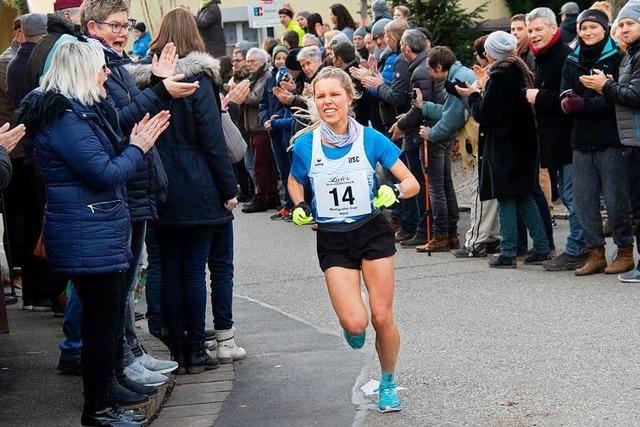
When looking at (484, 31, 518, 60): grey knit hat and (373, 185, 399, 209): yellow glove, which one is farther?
(484, 31, 518, 60): grey knit hat

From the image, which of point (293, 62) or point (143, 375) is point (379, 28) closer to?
point (293, 62)

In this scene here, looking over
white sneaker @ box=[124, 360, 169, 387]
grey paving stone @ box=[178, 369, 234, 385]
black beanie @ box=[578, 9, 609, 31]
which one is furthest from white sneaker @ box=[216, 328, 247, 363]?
black beanie @ box=[578, 9, 609, 31]

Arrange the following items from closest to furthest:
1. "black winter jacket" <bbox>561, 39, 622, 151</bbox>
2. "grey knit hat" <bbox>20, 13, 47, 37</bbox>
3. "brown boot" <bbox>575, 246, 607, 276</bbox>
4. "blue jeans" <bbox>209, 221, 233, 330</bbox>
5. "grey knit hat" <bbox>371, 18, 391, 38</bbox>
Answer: "blue jeans" <bbox>209, 221, 233, 330</bbox> < "grey knit hat" <bbox>20, 13, 47, 37</bbox> < "black winter jacket" <bbox>561, 39, 622, 151</bbox> < "brown boot" <bbox>575, 246, 607, 276</bbox> < "grey knit hat" <bbox>371, 18, 391, 38</bbox>

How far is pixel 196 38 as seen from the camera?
8.09 meters

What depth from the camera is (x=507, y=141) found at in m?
11.7

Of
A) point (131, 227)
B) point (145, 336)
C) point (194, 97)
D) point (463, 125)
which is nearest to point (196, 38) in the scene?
point (194, 97)

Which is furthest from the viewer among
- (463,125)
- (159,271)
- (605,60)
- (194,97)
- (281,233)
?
(281,233)

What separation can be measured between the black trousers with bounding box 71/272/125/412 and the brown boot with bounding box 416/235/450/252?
675 centimetres

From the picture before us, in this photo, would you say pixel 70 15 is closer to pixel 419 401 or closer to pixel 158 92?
pixel 158 92

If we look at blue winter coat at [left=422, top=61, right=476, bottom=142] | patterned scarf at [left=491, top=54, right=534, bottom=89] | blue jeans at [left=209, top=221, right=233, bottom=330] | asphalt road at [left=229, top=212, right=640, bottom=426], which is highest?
patterned scarf at [left=491, top=54, right=534, bottom=89]

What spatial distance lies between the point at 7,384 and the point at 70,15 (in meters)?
2.31

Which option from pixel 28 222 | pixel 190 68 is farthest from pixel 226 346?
pixel 28 222

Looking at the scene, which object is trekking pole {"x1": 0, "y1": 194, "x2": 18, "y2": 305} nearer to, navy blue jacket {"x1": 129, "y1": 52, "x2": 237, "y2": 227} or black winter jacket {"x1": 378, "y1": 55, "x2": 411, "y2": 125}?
navy blue jacket {"x1": 129, "y1": 52, "x2": 237, "y2": 227}

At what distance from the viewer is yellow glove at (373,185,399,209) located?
7.08 metres
